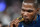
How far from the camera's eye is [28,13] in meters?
0.71

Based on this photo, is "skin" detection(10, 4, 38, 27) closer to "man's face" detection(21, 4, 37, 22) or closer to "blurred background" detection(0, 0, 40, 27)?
"man's face" detection(21, 4, 37, 22)

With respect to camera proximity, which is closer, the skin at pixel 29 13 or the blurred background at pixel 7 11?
the skin at pixel 29 13

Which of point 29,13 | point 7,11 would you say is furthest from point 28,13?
point 7,11

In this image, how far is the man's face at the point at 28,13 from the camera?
704 mm

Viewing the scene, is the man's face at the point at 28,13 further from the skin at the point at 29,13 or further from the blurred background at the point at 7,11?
the blurred background at the point at 7,11

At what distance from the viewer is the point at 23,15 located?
0.71 meters

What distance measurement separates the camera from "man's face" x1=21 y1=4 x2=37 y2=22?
2.31ft

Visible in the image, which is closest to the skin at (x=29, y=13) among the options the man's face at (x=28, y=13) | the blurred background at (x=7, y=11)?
the man's face at (x=28, y=13)

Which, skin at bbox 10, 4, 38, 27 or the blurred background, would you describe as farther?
the blurred background

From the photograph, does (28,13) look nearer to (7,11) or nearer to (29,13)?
(29,13)

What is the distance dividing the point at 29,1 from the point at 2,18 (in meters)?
0.38

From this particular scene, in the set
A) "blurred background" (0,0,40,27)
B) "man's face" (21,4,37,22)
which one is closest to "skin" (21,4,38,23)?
"man's face" (21,4,37,22)

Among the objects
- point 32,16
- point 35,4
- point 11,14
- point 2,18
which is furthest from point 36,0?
point 2,18

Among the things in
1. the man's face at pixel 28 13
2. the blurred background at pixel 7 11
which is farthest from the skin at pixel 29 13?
the blurred background at pixel 7 11
